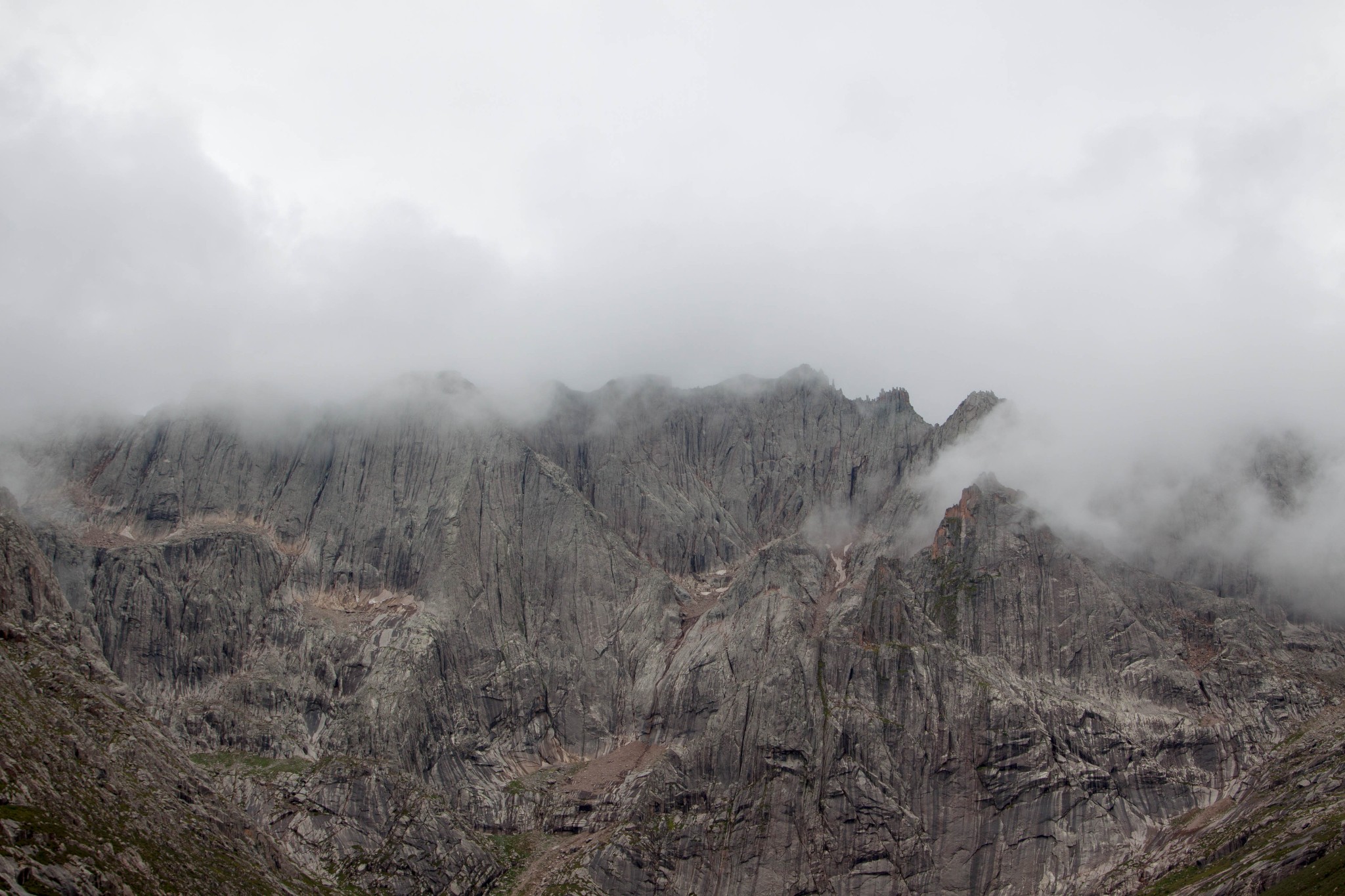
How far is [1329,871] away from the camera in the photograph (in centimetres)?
18538

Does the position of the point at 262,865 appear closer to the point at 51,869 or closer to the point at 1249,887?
the point at 51,869

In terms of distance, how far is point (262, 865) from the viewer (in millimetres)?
193750

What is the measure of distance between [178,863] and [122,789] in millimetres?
16745

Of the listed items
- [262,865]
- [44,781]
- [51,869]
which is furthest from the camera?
[262,865]

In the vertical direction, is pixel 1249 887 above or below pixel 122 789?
below

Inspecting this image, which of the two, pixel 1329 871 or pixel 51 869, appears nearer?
pixel 51 869

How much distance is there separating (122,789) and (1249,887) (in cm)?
19310

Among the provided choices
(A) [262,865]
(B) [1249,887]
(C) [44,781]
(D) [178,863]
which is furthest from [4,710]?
(B) [1249,887]

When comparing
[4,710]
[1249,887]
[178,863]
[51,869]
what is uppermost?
[4,710]

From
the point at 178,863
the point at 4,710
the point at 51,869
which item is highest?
the point at 4,710

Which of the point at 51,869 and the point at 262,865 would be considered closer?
the point at 51,869

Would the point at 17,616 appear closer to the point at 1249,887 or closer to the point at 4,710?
the point at 4,710

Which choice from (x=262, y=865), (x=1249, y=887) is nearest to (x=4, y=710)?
(x=262, y=865)

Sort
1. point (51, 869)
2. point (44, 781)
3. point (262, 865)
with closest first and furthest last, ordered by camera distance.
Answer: point (51, 869), point (44, 781), point (262, 865)
